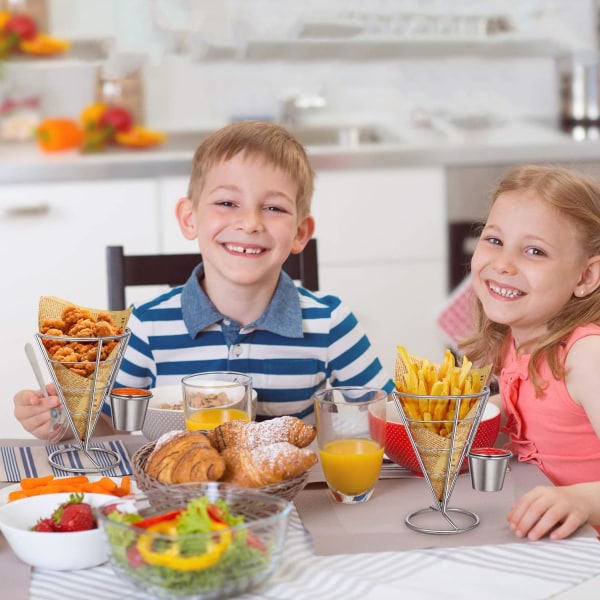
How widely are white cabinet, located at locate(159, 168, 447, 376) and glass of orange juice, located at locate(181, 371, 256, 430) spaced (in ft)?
6.13

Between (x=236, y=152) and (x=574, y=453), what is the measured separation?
2.20 ft

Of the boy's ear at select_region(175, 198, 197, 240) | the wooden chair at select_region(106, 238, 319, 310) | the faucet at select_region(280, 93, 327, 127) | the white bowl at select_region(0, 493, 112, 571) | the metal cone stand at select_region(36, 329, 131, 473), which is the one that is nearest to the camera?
the white bowl at select_region(0, 493, 112, 571)

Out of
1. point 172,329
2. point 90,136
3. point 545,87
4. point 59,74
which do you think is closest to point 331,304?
point 172,329

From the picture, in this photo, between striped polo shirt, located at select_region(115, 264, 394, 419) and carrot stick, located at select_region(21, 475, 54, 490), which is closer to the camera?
carrot stick, located at select_region(21, 475, 54, 490)

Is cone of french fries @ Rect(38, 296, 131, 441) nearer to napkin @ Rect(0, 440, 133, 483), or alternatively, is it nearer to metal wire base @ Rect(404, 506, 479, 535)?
napkin @ Rect(0, 440, 133, 483)

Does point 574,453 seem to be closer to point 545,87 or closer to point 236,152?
point 236,152

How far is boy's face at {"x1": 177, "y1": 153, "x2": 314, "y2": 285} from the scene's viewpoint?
5.23ft

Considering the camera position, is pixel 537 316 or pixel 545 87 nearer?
pixel 537 316

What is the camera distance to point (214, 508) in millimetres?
909

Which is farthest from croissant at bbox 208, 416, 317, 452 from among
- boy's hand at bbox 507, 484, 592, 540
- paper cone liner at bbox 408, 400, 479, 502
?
boy's hand at bbox 507, 484, 592, 540

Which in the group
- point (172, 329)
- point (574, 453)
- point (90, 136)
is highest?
point (90, 136)

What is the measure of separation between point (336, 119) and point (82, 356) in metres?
2.61

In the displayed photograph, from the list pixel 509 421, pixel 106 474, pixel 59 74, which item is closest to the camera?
pixel 106 474

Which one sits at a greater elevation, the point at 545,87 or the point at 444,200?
the point at 545,87
